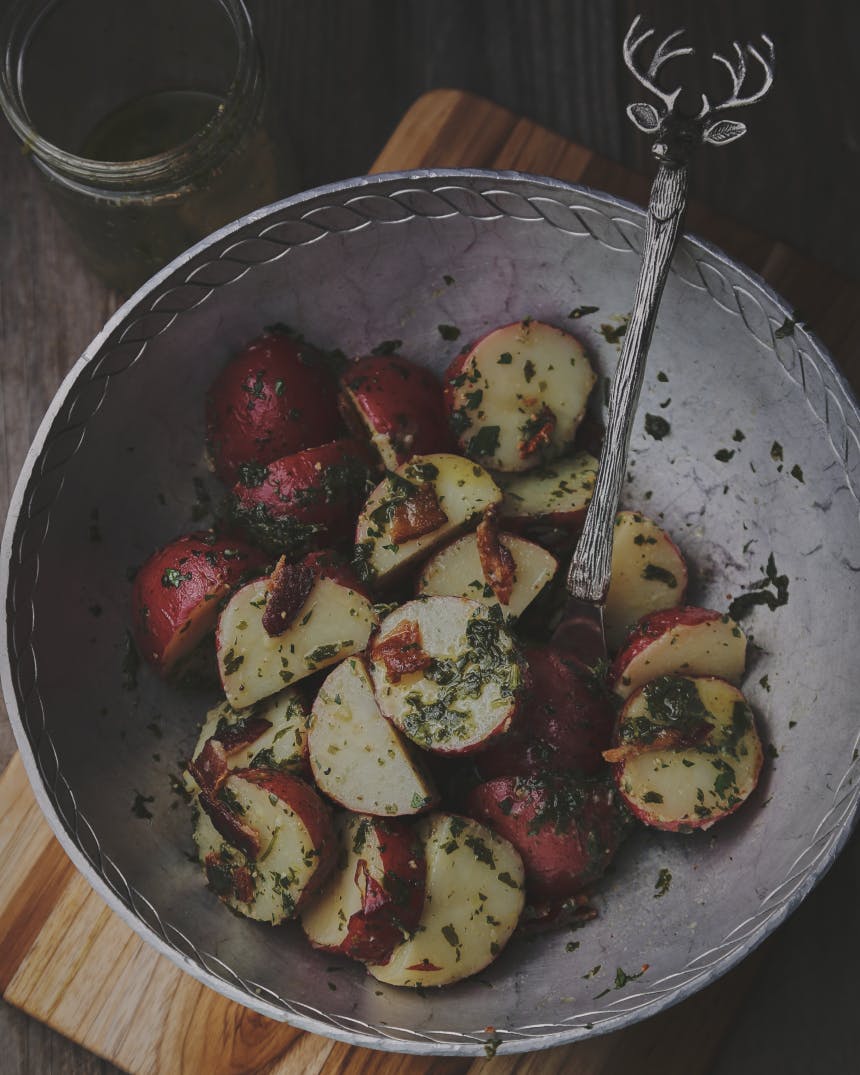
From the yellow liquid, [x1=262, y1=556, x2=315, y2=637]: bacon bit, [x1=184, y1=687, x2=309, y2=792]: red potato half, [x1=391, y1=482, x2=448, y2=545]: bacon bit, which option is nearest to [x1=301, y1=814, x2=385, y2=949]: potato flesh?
[x1=184, y1=687, x2=309, y2=792]: red potato half

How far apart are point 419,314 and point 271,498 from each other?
15.4 inches

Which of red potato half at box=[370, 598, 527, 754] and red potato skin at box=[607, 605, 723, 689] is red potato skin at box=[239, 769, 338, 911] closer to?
red potato half at box=[370, 598, 527, 754]

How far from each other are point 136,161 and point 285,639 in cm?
74

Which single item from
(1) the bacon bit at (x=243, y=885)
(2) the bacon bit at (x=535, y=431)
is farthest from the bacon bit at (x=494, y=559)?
(1) the bacon bit at (x=243, y=885)

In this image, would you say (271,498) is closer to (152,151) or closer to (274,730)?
(274,730)

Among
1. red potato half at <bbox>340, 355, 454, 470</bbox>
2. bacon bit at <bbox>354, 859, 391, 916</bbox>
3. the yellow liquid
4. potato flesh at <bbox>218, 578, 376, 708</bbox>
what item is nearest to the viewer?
bacon bit at <bbox>354, 859, 391, 916</bbox>

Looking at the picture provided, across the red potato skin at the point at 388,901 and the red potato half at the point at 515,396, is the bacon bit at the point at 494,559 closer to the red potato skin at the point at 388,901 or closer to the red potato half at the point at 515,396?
the red potato half at the point at 515,396

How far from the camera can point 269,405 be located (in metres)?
1.47

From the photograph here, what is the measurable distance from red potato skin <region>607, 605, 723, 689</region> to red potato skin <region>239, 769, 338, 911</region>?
428 millimetres

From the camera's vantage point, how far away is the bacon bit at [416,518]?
4.56 ft

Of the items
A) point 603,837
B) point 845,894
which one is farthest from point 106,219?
point 845,894

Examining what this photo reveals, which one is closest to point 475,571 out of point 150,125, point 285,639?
point 285,639

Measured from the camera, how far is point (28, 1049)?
1660 millimetres

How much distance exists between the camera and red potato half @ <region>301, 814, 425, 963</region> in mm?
1250
